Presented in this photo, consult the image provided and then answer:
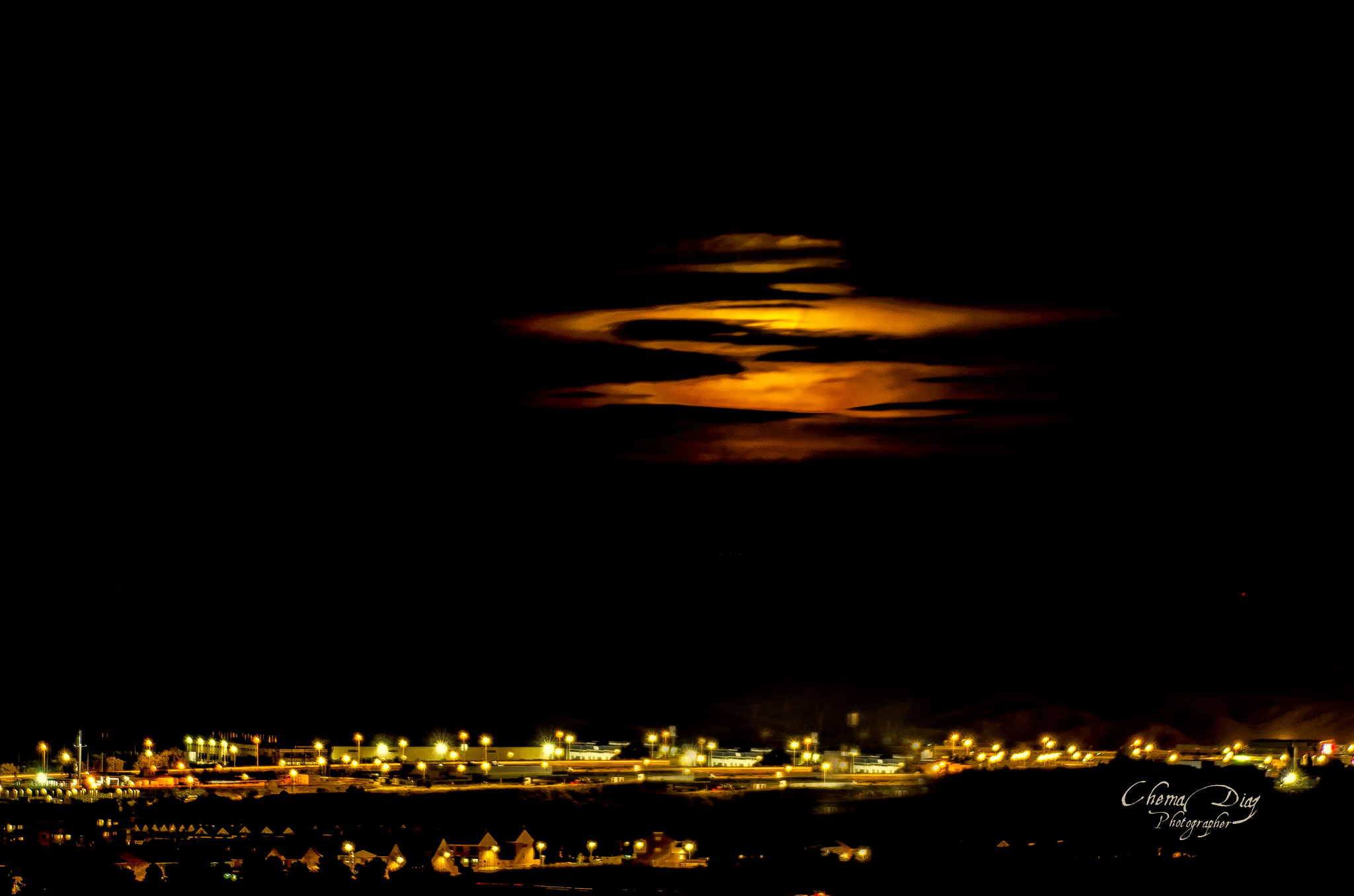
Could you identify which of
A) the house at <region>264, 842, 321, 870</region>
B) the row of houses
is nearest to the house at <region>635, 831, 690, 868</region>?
the row of houses

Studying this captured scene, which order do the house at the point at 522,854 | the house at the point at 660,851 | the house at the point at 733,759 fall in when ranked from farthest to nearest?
the house at the point at 733,759
the house at the point at 522,854
the house at the point at 660,851

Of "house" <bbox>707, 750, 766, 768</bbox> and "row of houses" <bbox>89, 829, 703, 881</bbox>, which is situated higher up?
"house" <bbox>707, 750, 766, 768</bbox>

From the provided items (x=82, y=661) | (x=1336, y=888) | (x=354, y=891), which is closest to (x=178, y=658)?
(x=82, y=661)

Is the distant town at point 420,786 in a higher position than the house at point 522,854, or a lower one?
higher

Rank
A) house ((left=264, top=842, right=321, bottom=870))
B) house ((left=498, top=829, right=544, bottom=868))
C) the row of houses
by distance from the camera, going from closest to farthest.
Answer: the row of houses → house ((left=264, top=842, right=321, bottom=870)) → house ((left=498, top=829, right=544, bottom=868))

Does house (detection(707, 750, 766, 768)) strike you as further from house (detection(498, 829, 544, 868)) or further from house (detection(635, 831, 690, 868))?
house (detection(498, 829, 544, 868))

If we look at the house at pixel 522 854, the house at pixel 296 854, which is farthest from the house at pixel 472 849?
the house at pixel 296 854

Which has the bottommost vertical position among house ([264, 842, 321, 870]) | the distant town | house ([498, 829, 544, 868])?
house ([498, 829, 544, 868])

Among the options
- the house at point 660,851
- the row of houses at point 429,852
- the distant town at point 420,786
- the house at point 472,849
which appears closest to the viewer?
the row of houses at point 429,852

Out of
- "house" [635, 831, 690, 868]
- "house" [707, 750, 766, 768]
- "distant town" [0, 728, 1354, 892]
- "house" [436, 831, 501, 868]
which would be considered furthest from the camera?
"house" [707, 750, 766, 768]

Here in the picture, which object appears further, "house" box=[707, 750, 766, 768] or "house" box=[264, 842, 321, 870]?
"house" box=[707, 750, 766, 768]

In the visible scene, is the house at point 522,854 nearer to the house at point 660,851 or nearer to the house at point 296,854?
the house at point 660,851
